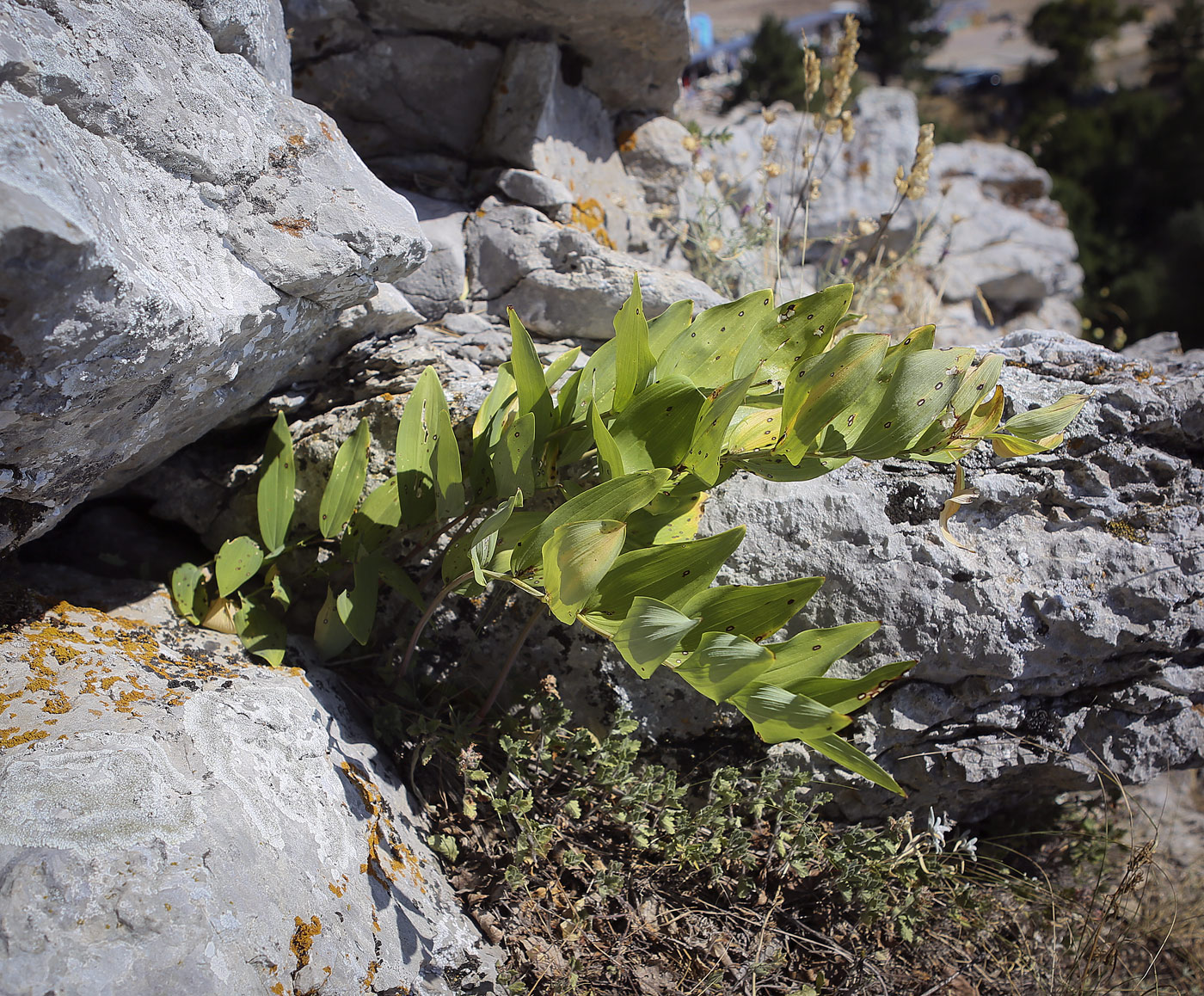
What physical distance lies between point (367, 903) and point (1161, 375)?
2447mm

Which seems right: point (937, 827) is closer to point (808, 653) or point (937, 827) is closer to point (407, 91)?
point (808, 653)

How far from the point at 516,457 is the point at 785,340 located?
0.62 m

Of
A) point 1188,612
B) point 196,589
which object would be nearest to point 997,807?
point 1188,612

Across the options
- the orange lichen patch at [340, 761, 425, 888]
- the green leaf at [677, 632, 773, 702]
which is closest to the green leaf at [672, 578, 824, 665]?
the green leaf at [677, 632, 773, 702]

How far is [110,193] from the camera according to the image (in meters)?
1.36

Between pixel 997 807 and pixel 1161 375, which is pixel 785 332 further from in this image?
pixel 997 807

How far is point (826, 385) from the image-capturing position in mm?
1464

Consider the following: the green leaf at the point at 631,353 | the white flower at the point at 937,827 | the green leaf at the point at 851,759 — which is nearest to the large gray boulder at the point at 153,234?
the green leaf at the point at 631,353

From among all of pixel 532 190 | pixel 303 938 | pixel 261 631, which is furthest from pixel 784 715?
pixel 532 190

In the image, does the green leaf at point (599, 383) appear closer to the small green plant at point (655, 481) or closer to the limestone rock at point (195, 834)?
the small green plant at point (655, 481)

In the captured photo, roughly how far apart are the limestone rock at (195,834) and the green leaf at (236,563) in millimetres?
149

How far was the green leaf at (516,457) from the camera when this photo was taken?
1572mm

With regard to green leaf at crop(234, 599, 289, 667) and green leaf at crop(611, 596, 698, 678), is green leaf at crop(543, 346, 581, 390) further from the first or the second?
green leaf at crop(234, 599, 289, 667)

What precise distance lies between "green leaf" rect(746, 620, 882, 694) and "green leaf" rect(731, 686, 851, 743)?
7 centimetres
